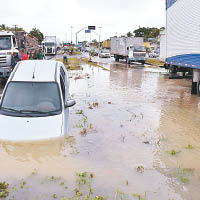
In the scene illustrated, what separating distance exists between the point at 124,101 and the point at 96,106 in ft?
5.72

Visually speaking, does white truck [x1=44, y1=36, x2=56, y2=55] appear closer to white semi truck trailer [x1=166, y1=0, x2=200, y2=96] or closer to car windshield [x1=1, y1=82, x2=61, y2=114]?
white semi truck trailer [x1=166, y1=0, x2=200, y2=96]

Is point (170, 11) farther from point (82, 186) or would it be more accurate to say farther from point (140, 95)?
point (82, 186)

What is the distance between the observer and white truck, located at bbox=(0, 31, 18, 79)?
51.4 feet

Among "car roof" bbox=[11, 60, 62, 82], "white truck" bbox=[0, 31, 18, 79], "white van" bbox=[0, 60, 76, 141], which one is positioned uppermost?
"white truck" bbox=[0, 31, 18, 79]

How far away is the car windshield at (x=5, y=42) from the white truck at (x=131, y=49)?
815 inches

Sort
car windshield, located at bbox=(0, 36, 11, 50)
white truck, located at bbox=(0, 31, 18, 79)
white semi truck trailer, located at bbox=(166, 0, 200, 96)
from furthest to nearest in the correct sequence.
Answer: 1. car windshield, located at bbox=(0, 36, 11, 50)
2. white truck, located at bbox=(0, 31, 18, 79)
3. white semi truck trailer, located at bbox=(166, 0, 200, 96)

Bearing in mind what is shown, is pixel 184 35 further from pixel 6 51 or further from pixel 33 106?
pixel 33 106

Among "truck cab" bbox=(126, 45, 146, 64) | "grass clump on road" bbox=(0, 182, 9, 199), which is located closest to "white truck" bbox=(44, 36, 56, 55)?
"truck cab" bbox=(126, 45, 146, 64)

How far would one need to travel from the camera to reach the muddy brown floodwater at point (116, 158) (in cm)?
492

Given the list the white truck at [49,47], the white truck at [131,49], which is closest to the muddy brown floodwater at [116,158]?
the white truck at [131,49]

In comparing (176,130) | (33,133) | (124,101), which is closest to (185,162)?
(176,130)

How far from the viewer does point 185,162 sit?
245 inches

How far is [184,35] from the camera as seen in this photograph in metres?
15.1

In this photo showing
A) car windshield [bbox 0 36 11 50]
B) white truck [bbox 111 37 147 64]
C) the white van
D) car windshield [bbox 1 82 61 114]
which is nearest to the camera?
the white van
